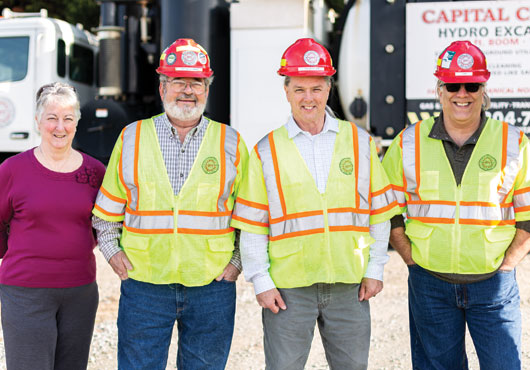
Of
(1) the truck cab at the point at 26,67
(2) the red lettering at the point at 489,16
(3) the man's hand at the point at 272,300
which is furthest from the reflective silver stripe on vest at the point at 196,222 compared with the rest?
(1) the truck cab at the point at 26,67

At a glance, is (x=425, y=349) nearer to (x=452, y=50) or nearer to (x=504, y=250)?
(x=504, y=250)

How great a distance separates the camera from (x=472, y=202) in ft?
8.95

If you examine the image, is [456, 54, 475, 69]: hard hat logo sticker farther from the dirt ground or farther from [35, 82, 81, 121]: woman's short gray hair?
the dirt ground

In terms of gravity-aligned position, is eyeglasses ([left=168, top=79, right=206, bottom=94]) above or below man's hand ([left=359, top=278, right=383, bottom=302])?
above

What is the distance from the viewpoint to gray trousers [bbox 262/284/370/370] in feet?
8.77

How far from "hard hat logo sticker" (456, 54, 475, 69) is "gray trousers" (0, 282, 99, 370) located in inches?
74.1

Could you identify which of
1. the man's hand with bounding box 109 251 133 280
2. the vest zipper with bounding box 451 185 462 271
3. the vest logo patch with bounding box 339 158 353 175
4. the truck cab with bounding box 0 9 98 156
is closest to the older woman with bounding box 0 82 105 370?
the man's hand with bounding box 109 251 133 280

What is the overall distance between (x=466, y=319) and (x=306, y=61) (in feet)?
4.33

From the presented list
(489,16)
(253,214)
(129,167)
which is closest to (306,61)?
(253,214)

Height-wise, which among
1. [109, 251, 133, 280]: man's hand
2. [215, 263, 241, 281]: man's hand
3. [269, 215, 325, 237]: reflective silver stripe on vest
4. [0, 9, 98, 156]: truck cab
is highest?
[0, 9, 98, 156]: truck cab

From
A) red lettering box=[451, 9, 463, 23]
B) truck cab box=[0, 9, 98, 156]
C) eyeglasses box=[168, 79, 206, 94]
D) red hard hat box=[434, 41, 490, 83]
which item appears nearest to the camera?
red hard hat box=[434, 41, 490, 83]

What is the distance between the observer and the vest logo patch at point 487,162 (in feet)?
8.98

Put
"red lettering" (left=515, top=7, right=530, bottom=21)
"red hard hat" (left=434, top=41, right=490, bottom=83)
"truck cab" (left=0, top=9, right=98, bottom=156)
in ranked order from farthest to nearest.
Answer: 1. "truck cab" (left=0, top=9, right=98, bottom=156)
2. "red lettering" (left=515, top=7, right=530, bottom=21)
3. "red hard hat" (left=434, top=41, right=490, bottom=83)

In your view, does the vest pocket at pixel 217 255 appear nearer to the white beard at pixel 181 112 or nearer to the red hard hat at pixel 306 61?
the white beard at pixel 181 112
